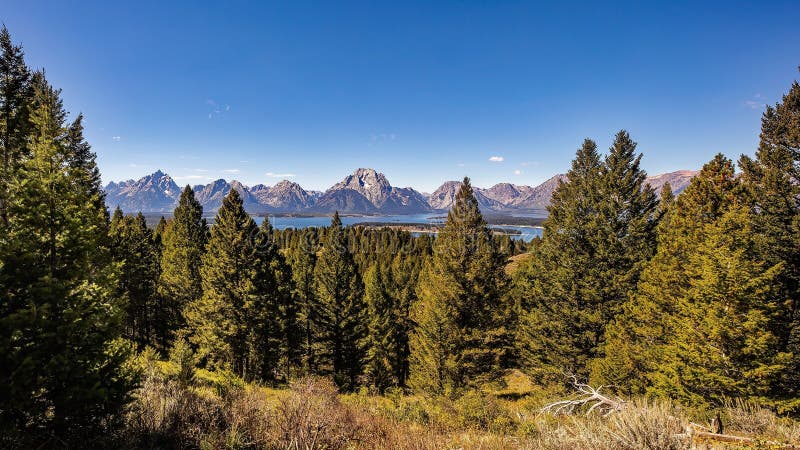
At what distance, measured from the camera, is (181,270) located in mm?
26016

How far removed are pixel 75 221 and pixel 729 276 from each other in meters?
17.9

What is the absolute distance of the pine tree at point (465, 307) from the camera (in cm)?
1677

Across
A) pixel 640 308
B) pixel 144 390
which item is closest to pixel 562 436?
pixel 144 390

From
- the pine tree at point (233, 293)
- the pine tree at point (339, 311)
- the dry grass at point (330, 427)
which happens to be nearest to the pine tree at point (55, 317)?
the dry grass at point (330, 427)

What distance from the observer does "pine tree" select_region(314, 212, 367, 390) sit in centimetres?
2578

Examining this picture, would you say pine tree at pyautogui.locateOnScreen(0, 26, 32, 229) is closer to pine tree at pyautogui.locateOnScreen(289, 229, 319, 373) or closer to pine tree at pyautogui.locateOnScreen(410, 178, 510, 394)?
pine tree at pyautogui.locateOnScreen(410, 178, 510, 394)

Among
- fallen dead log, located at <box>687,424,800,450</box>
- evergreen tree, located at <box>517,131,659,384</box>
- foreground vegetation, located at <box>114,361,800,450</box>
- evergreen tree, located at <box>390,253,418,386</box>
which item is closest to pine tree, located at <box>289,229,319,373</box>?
evergreen tree, located at <box>390,253,418,386</box>

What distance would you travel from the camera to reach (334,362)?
87.0 feet

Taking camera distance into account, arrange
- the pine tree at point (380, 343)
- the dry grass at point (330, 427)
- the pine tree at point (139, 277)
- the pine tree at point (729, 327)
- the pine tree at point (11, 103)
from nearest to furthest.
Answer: the dry grass at point (330, 427)
the pine tree at point (729, 327)
the pine tree at point (11, 103)
the pine tree at point (139, 277)
the pine tree at point (380, 343)

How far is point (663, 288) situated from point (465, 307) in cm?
858

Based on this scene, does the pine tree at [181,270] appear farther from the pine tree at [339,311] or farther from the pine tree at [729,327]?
the pine tree at [729,327]

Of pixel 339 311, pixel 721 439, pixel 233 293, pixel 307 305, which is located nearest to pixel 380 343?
pixel 339 311

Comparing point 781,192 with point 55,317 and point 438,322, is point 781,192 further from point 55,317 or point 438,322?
point 55,317

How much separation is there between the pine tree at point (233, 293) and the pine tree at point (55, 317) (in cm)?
1172
